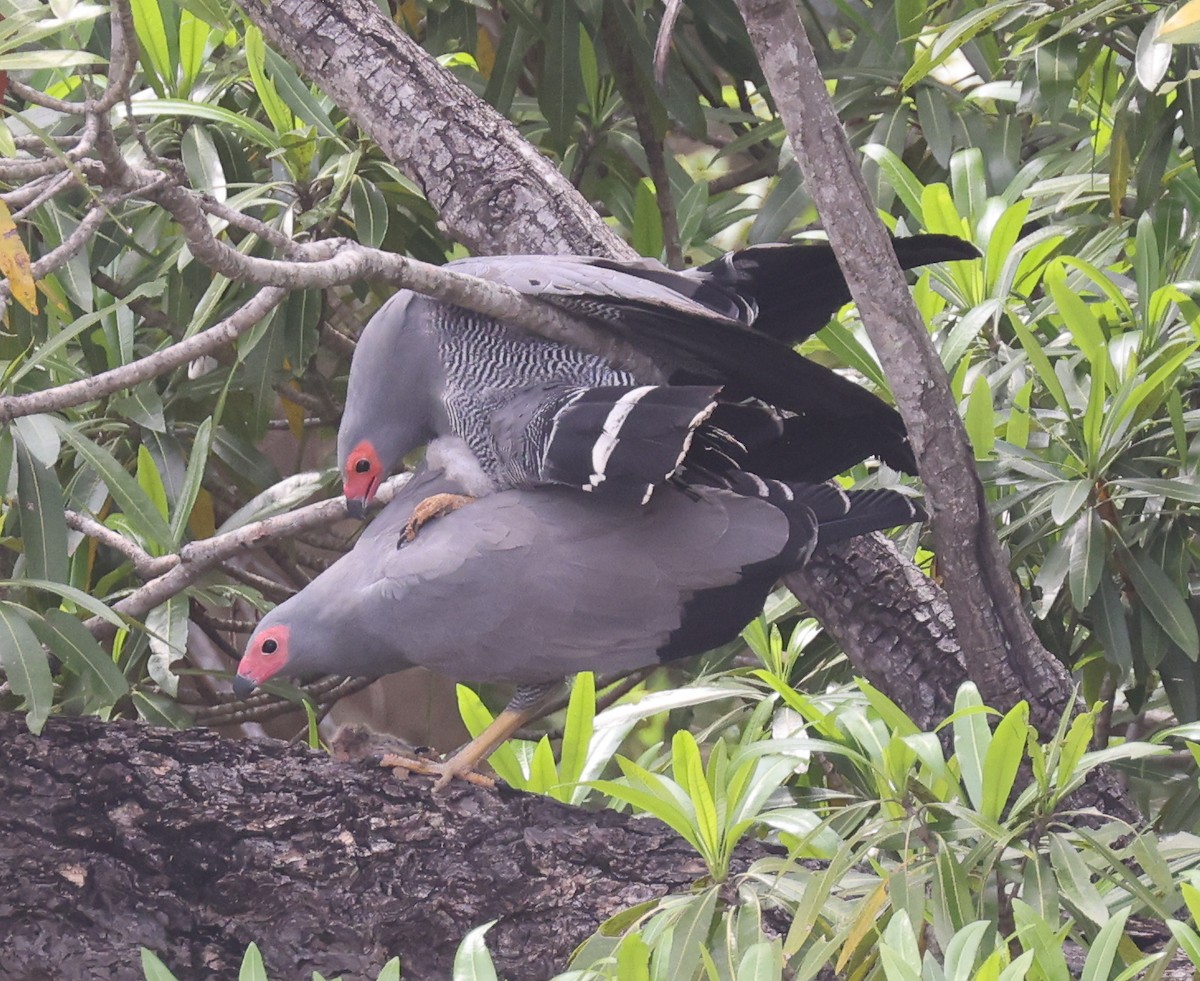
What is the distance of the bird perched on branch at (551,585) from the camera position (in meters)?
1.31

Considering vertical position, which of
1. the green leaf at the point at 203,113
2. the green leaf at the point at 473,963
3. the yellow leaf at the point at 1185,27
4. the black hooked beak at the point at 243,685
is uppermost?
the yellow leaf at the point at 1185,27

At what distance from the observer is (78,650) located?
1.60 m

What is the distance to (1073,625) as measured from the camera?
194 cm

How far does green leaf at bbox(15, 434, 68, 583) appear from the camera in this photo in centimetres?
164

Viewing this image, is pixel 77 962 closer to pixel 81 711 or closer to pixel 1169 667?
pixel 81 711

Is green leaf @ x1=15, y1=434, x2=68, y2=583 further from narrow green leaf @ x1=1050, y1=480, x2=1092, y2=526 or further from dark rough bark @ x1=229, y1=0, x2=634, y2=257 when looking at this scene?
narrow green leaf @ x1=1050, y1=480, x2=1092, y2=526

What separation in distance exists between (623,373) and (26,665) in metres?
0.72

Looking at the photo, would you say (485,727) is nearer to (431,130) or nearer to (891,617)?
(891,617)

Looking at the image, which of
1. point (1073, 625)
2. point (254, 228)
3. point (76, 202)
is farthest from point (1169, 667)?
point (76, 202)

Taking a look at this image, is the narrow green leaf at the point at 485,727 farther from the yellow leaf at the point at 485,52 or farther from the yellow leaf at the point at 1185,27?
the yellow leaf at the point at 485,52

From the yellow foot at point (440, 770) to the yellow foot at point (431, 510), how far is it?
10.8 inches

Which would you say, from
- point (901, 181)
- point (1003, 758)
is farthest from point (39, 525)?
point (901, 181)

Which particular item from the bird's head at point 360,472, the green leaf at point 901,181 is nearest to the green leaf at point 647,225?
the green leaf at point 901,181

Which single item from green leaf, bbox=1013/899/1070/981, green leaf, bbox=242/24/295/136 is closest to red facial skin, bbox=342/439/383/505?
green leaf, bbox=1013/899/1070/981
